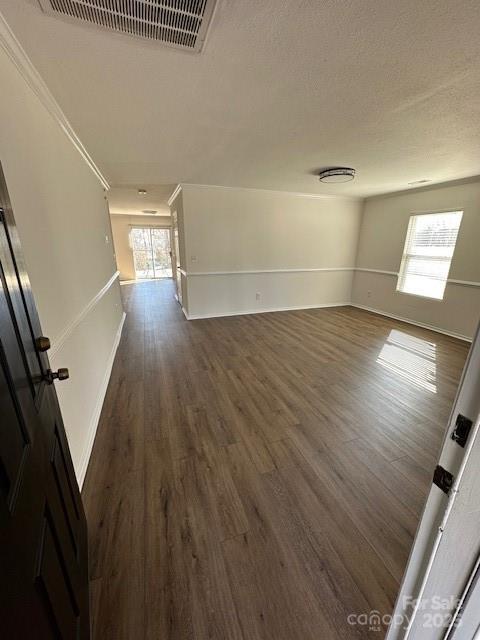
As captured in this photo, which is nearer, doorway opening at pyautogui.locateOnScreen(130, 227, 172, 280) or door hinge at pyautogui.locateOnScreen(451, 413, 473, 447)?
door hinge at pyautogui.locateOnScreen(451, 413, 473, 447)

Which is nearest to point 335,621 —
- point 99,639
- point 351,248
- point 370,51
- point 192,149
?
point 99,639

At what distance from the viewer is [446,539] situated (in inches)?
24.2

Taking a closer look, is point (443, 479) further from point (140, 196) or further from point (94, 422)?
point (140, 196)

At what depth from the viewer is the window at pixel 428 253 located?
4270 millimetres

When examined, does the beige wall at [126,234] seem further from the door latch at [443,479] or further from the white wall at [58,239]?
the door latch at [443,479]

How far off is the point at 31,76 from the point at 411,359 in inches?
175

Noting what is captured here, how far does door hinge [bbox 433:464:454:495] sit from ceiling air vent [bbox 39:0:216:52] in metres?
1.86

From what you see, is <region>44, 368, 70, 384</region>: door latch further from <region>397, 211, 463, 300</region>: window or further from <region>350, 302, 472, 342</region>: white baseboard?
<region>397, 211, 463, 300</region>: window

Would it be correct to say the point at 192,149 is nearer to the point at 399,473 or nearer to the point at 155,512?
Answer: the point at 155,512

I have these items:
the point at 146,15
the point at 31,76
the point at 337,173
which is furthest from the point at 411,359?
the point at 31,76

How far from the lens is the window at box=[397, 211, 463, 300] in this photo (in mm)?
4270

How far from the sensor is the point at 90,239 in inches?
107

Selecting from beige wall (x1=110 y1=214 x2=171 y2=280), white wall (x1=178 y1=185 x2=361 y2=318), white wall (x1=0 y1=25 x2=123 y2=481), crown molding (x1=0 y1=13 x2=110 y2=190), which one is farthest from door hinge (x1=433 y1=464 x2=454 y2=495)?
beige wall (x1=110 y1=214 x2=171 y2=280)

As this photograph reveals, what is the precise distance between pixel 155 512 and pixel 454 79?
314cm
